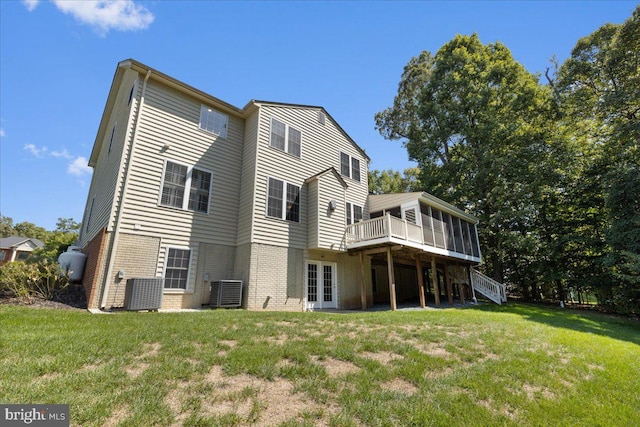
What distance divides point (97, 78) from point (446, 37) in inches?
961

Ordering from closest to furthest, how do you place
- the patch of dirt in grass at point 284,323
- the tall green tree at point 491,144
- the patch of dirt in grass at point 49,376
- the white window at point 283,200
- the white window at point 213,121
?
the patch of dirt in grass at point 49,376 → the patch of dirt in grass at point 284,323 → the white window at point 283,200 → the white window at point 213,121 → the tall green tree at point 491,144

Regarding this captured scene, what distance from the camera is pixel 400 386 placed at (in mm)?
3771

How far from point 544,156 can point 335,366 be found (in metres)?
21.9

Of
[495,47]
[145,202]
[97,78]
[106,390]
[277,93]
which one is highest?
[495,47]

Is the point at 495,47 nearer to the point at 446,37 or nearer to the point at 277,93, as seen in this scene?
the point at 446,37

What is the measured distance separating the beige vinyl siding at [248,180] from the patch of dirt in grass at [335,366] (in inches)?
263

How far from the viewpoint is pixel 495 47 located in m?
23.1

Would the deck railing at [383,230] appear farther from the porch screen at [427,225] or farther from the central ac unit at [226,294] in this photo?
the central ac unit at [226,294]

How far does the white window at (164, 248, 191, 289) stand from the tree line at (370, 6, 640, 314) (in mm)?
18869

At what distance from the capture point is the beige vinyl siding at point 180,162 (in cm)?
929

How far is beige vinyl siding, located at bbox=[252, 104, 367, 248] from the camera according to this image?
11047mm

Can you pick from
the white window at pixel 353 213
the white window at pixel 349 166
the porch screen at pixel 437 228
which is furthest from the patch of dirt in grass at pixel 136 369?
the porch screen at pixel 437 228

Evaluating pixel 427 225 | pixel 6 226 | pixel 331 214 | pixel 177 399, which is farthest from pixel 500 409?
pixel 6 226

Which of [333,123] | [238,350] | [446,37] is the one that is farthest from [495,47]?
[238,350]
